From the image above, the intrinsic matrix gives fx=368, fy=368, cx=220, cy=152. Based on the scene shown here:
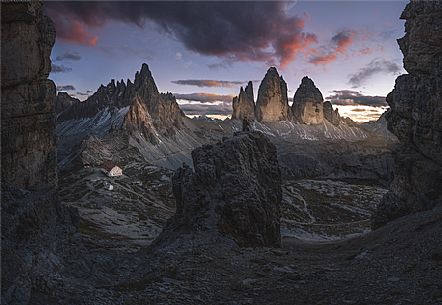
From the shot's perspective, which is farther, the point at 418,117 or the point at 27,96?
the point at 418,117

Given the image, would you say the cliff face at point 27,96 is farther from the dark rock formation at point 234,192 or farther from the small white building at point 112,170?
the small white building at point 112,170

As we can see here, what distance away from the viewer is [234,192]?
47.8 meters

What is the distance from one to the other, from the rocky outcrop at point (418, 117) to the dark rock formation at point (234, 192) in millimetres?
25612

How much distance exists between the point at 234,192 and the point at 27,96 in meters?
26.7

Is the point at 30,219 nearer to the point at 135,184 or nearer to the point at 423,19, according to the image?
the point at 423,19

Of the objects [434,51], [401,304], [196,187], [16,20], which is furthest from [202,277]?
[434,51]

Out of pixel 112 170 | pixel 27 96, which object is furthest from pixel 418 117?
pixel 112 170

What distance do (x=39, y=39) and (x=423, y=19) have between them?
60127 millimetres

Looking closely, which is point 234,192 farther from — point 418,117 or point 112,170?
point 112,170

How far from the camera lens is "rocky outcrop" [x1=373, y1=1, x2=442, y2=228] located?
202 ft

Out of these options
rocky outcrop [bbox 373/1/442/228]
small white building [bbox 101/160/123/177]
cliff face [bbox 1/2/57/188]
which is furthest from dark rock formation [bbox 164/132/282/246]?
small white building [bbox 101/160/123/177]

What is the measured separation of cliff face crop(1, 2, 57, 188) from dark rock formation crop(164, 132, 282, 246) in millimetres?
18274

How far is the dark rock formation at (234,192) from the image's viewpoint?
45562 mm

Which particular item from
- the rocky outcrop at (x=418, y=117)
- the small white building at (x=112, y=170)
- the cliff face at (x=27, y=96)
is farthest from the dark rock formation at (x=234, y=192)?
the small white building at (x=112, y=170)
